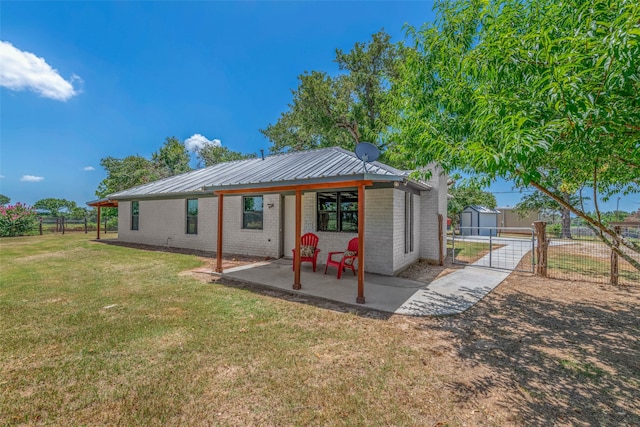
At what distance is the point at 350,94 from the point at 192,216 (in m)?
12.2

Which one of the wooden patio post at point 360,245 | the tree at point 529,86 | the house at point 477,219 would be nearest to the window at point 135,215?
the wooden patio post at point 360,245

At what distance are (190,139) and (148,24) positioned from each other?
3113 cm

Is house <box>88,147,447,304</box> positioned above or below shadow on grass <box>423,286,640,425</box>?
above

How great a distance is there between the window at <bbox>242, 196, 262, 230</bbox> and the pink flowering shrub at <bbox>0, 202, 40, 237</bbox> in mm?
17252

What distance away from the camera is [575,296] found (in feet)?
18.3

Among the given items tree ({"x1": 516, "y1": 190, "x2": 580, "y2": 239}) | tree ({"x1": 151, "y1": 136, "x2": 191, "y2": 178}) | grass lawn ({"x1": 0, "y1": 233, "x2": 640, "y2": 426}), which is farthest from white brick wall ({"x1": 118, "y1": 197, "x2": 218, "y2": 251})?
tree ({"x1": 516, "y1": 190, "x2": 580, "y2": 239})

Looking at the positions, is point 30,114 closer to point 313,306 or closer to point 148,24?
point 148,24

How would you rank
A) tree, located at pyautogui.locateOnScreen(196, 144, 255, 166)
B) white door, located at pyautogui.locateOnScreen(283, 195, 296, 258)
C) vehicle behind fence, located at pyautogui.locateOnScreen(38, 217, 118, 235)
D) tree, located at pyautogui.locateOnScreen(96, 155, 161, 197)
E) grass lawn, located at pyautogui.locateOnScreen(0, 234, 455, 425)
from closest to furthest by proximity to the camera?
grass lawn, located at pyautogui.locateOnScreen(0, 234, 455, 425) < white door, located at pyautogui.locateOnScreen(283, 195, 296, 258) < vehicle behind fence, located at pyautogui.locateOnScreen(38, 217, 118, 235) < tree, located at pyautogui.locateOnScreen(96, 155, 161, 197) < tree, located at pyautogui.locateOnScreen(196, 144, 255, 166)

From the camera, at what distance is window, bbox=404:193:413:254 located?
26.3 feet

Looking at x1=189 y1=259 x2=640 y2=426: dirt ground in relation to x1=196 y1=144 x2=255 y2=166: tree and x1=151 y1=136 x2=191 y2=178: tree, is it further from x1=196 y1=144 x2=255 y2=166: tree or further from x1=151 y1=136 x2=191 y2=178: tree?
x1=196 y1=144 x2=255 y2=166: tree

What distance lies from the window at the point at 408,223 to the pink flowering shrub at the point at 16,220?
2321cm

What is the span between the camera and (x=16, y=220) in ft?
54.5

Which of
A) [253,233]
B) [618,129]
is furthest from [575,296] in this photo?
[253,233]

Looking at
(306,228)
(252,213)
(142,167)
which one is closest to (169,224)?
(252,213)
